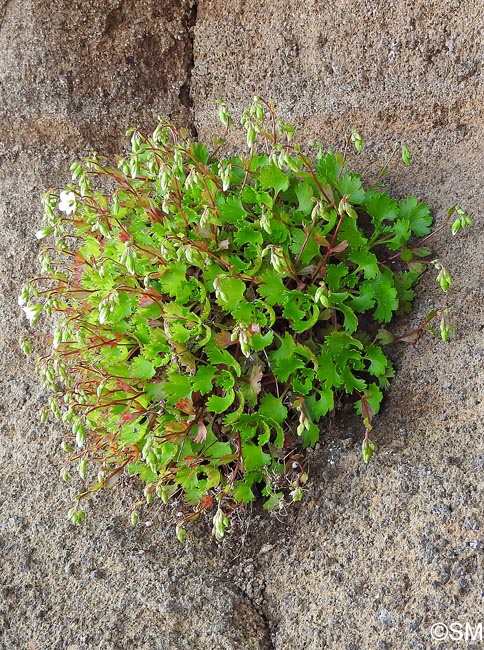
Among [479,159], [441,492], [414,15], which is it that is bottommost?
[441,492]

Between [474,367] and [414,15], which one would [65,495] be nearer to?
[474,367]

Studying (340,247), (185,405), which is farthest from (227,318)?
(340,247)

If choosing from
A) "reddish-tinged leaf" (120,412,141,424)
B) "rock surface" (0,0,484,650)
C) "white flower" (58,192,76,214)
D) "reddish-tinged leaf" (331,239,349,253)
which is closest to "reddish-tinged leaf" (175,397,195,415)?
"reddish-tinged leaf" (120,412,141,424)

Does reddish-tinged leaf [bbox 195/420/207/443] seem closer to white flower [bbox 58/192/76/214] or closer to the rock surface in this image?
the rock surface

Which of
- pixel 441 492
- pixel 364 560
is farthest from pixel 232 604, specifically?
pixel 441 492

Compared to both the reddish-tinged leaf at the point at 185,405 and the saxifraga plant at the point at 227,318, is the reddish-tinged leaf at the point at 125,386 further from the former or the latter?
the reddish-tinged leaf at the point at 185,405

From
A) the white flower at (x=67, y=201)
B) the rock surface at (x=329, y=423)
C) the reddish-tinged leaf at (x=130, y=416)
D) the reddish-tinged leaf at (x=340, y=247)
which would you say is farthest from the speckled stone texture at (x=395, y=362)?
the white flower at (x=67, y=201)

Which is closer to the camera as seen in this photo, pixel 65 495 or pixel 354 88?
pixel 65 495
